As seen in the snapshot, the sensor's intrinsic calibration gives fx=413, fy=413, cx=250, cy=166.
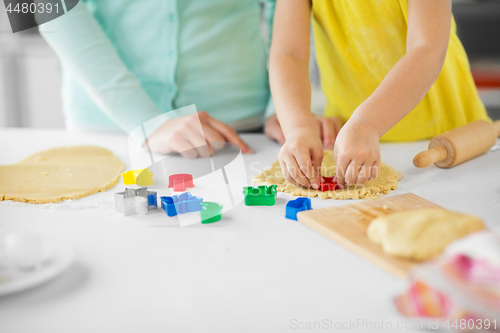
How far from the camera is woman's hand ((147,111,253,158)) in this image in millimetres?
929

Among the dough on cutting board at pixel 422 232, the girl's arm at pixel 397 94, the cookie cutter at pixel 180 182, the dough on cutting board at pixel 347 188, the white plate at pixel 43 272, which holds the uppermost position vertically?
the girl's arm at pixel 397 94

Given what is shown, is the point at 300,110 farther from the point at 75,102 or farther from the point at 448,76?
the point at 75,102

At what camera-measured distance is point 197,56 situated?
1149 mm

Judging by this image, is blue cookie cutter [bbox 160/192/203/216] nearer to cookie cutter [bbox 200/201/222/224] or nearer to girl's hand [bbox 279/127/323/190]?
cookie cutter [bbox 200/201/222/224]

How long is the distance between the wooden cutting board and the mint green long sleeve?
575 millimetres

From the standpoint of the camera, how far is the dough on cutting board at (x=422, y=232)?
0.42m

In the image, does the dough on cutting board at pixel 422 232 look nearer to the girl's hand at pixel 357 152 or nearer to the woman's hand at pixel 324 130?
the girl's hand at pixel 357 152

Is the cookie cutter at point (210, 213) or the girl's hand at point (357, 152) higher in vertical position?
the girl's hand at point (357, 152)

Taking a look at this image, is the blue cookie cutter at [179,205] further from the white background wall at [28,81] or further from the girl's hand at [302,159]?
the white background wall at [28,81]

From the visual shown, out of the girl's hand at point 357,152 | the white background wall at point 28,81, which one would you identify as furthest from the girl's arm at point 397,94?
the white background wall at point 28,81

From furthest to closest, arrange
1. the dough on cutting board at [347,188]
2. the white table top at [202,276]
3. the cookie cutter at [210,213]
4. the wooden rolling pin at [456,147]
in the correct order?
the wooden rolling pin at [456,147]
the dough on cutting board at [347,188]
the cookie cutter at [210,213]
the white table top at [202,276]

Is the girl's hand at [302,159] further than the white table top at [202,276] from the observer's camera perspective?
Yes

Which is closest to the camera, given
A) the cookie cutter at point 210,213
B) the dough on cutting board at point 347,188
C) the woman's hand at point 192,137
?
the cookie cutter at point 210,213

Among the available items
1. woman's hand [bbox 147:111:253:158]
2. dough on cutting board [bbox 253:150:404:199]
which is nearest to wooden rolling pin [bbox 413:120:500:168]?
dough on cutting board [bbox 253:150:404:199]
